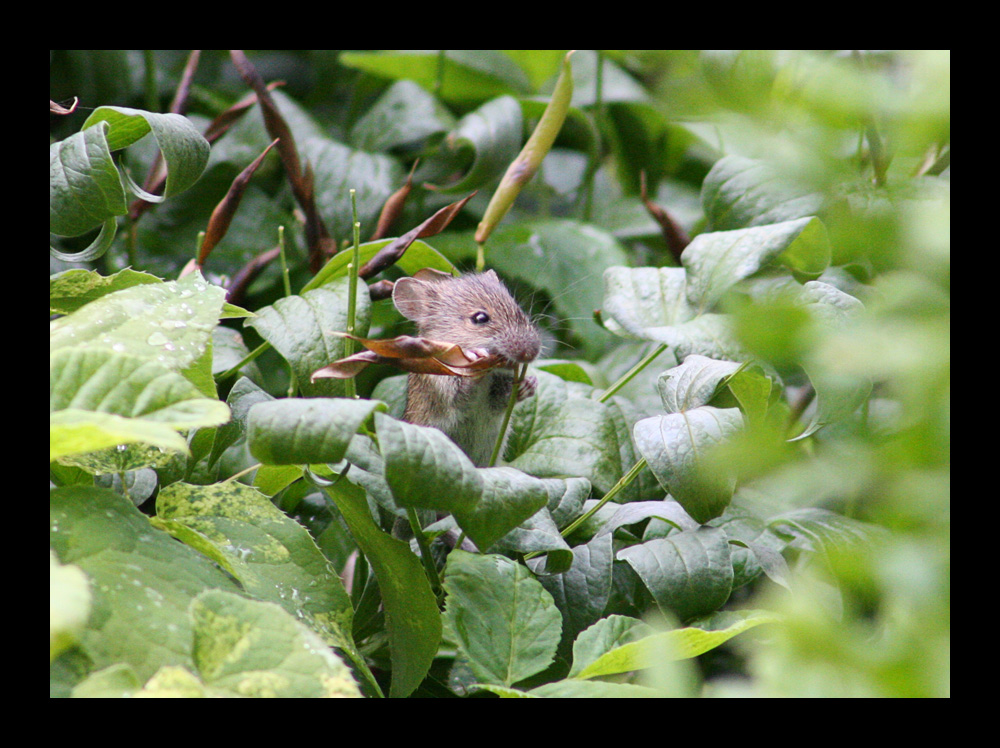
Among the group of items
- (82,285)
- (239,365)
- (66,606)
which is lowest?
(239,365)

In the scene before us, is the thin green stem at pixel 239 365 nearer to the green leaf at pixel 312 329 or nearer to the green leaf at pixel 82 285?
the green leaf at pixel 312 329

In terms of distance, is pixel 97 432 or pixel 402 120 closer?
pixel 97 432

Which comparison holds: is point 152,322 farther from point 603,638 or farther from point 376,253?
point 603,638

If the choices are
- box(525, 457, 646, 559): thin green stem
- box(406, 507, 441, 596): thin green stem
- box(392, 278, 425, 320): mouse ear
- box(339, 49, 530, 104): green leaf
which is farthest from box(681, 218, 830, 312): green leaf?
box(339, 49, 530, 104): green leaf

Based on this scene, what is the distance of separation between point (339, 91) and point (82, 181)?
2.19 metres

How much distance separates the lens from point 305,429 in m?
0.93

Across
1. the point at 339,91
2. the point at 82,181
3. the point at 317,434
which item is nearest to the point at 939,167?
the point at 317,434

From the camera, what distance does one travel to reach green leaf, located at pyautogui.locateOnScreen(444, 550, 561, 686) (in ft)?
3.74

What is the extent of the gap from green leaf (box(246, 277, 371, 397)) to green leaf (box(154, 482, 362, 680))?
0.23 m

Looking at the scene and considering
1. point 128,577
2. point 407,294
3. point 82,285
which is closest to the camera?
point 128,577

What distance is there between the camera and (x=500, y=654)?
1159mm

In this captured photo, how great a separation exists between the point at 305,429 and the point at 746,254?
92cm

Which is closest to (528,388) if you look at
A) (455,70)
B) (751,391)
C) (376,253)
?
(376,253)

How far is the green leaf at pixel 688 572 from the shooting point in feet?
4.06
